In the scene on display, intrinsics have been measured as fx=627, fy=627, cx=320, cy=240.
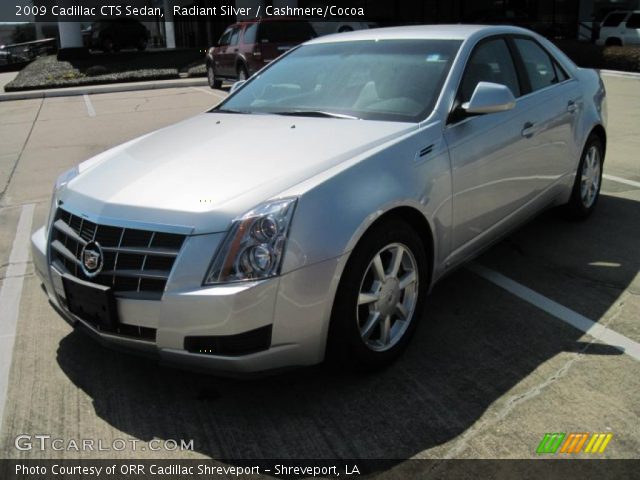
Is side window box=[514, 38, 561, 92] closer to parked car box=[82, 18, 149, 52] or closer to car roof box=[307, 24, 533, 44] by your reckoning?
car roof box=[307, 24, 533, 44]

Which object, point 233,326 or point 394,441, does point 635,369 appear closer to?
point 394,441

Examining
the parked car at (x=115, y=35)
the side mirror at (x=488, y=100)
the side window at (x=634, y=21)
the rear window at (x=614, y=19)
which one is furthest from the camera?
the parked car at (x=115, y=35)

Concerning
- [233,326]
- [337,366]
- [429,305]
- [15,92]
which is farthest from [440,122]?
[15,92]

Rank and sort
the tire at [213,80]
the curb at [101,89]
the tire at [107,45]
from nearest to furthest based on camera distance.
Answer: the curb at [101,89], the tire at [213,80], the tire at [107,45]

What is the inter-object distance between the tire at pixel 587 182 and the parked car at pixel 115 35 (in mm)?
32461

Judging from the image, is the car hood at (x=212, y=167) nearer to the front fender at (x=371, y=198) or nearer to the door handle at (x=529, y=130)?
the front fender at (x=371, y=198)

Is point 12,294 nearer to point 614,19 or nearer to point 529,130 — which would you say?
point 529,130

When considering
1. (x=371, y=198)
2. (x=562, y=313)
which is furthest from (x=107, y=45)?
(x=371, y=198)

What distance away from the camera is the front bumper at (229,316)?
252 cm

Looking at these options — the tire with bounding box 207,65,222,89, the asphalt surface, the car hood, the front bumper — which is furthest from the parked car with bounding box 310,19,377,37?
the front bumper

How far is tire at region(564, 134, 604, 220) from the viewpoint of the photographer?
5.00 meters

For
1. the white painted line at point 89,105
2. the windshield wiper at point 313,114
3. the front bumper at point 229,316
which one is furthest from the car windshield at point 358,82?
the white painted line at point 89,105

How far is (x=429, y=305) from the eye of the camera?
3.86m

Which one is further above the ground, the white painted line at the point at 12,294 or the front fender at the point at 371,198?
the front fender at the point at 371,198
